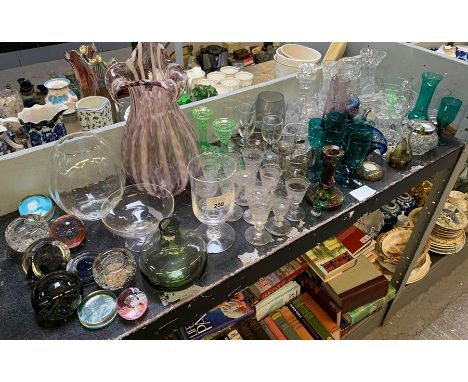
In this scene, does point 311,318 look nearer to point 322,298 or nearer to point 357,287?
point 322,298

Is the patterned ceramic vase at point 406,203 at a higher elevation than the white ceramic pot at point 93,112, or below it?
below

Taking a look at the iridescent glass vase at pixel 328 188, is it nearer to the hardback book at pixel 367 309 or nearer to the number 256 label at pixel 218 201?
the number 256 label at pixel 218 201

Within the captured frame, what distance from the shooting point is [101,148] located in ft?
3.01

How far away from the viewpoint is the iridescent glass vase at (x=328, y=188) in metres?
0.91

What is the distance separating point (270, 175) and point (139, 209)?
0.34m

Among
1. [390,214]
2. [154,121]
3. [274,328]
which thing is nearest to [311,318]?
[274,328]

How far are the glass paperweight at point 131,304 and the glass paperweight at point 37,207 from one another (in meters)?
0.31

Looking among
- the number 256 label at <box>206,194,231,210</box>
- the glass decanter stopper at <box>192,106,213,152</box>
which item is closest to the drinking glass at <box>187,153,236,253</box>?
the number 256 label at <box>206,194,231,210</box>

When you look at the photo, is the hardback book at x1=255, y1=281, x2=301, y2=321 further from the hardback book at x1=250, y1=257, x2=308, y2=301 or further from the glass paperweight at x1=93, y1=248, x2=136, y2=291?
the glass paperweight at x1=93, y1=248, x2=136, y2=291

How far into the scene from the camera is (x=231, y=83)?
1.32 meters

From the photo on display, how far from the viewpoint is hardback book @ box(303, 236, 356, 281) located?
127cm

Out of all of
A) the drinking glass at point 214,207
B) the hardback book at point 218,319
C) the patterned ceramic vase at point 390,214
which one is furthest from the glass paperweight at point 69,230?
the patterned ceramic vase at point 390,214

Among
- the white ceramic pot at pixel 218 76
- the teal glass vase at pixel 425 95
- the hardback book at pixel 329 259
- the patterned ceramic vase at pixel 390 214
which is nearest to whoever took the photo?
the teal glass vase at pixel 425 95

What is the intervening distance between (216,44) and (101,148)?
1.45m
